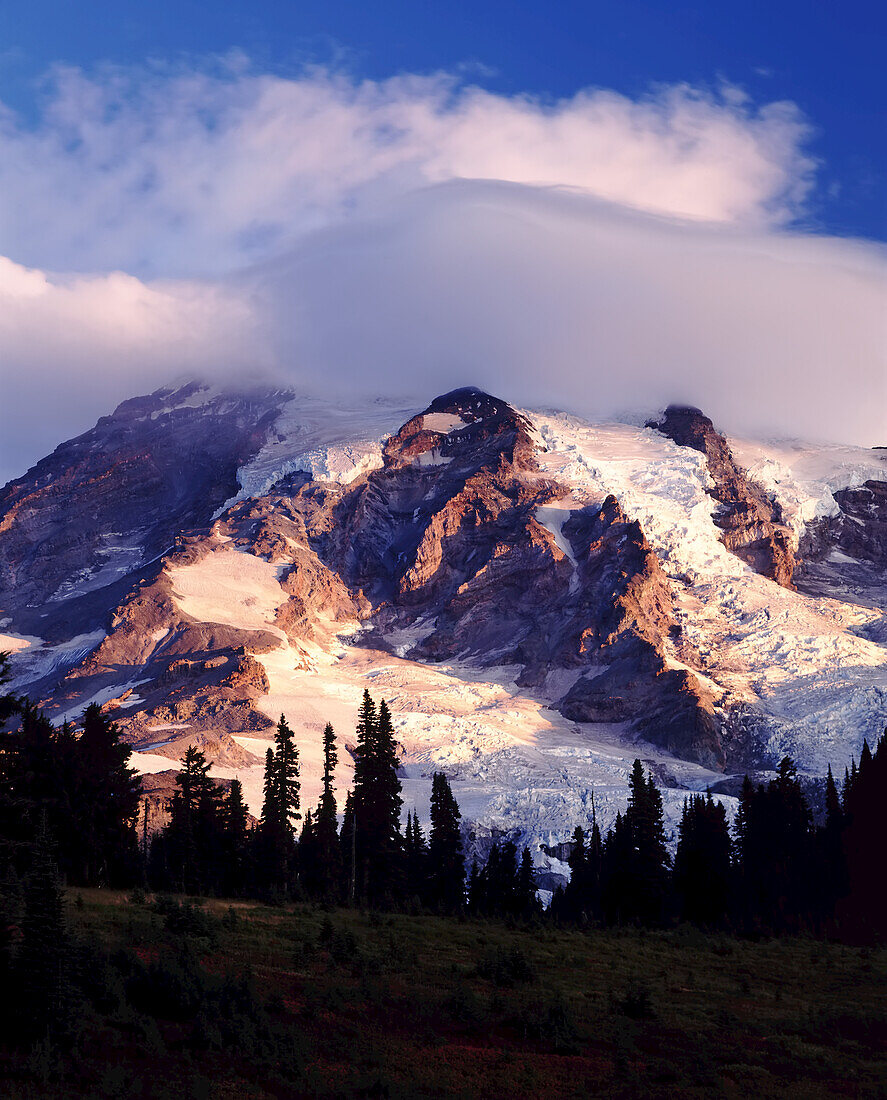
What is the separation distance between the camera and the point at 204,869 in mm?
75375

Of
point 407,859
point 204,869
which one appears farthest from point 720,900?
point 204,869

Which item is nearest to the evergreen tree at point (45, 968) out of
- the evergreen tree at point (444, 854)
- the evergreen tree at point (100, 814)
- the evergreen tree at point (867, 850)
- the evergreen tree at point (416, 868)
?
the evergreen tree at point (100, 814)

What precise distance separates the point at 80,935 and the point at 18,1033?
6.76 meters

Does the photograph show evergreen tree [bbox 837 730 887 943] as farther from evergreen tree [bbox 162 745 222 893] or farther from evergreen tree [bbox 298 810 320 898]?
evergreen tree [bbox 162 745 222 893]

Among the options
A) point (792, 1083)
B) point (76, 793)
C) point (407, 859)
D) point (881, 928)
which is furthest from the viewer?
point (407, 859)

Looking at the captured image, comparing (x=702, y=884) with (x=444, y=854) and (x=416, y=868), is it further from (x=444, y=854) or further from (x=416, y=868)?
(x=416, y=868)

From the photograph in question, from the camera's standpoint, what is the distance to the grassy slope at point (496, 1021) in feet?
69.5

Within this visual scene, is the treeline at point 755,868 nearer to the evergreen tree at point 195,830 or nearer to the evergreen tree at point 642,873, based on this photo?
the evergreen tree at point 642,873

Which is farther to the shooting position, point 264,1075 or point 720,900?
point 720,900

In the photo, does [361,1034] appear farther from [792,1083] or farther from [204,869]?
[204,869]

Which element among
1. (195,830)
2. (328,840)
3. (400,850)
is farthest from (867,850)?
(195,830)

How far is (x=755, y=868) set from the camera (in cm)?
9150

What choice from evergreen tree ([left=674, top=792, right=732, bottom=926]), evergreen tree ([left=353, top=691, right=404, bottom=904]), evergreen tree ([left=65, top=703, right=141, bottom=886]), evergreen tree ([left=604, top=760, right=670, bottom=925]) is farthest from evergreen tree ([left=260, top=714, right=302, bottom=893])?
evergreen tree ([left=674, top=792, right=732, bottom=926])

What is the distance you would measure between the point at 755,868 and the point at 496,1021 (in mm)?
70948
